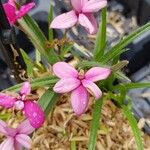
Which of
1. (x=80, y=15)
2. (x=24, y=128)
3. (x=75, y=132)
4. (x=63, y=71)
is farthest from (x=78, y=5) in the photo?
(x=75, y=132)

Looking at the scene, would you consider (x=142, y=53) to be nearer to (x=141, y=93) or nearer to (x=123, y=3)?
(x=141, y=93)

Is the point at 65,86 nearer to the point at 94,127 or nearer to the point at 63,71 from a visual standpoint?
the point at 63,71

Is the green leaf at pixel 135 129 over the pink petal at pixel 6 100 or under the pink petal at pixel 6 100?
under

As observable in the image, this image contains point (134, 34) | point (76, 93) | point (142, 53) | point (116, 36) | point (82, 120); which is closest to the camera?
point (76, 93)

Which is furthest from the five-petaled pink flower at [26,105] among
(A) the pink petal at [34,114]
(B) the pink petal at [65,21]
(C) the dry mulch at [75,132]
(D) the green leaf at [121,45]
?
(C) the dry mulch at [75,132]

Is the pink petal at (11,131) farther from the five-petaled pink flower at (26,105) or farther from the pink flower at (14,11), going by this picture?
the pink flower at (14,11)

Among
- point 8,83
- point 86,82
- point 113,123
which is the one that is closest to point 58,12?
point 8,83
